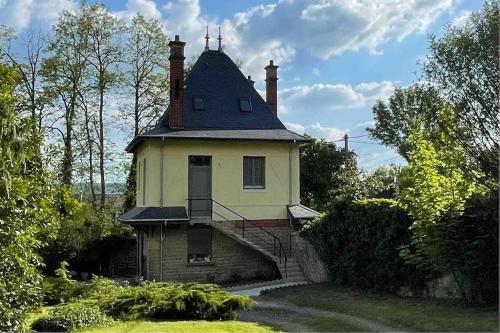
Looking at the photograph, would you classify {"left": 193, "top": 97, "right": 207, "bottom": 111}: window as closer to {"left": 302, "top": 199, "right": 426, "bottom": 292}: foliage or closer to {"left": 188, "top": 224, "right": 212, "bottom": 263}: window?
{"left": 188, "top": 224, "right": 212, "bottom": 263}: window

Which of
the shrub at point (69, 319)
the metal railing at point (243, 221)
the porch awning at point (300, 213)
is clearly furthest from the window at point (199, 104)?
the shrub at point (69, 319)

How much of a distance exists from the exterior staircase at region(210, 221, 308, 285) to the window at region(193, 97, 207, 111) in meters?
5.16

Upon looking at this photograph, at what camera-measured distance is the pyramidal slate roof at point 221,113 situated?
79.7 feet

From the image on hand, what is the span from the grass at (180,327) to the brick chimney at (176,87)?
42.2 ft

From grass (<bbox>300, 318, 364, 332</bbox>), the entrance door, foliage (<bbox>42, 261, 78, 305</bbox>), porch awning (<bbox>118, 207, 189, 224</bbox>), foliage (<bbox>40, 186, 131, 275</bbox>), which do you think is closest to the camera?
grass (<bbox>300, 318, 364, 332</bbox>)

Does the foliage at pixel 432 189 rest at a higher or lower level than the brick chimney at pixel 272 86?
lower

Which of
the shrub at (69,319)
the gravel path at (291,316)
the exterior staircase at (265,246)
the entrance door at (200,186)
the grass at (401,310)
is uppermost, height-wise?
the entrance door at (200,186)

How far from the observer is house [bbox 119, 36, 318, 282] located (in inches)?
933

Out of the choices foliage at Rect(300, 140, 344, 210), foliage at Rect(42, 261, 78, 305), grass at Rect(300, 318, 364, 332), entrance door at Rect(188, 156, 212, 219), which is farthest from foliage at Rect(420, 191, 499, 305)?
foliage at Rect(300, 140, 344, 210)

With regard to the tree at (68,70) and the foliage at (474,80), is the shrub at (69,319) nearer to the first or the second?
the foliage at (474,80)

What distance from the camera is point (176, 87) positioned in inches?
961

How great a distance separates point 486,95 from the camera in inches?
621

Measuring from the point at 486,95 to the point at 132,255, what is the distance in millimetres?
18994

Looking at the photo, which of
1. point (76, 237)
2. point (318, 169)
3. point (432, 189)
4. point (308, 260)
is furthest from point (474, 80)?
point (318, 169)
